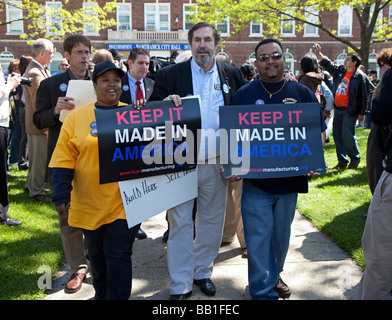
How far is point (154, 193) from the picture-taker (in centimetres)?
337

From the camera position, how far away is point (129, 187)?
317cm

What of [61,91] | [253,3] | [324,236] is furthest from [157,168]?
[253,3]

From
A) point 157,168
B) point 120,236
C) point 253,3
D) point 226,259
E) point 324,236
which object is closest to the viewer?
point 120,236

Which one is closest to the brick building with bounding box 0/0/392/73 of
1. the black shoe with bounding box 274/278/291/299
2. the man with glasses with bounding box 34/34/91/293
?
the man with glasses with bounding box 34/34/91/293

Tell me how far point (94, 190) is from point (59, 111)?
44.7 inches

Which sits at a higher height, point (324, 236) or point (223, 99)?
point (223, 99)

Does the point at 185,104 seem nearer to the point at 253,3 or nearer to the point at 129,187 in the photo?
the point at 129,187

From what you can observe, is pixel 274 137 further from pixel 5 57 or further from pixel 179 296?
pixel 5 57

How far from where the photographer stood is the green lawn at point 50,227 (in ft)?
12.9

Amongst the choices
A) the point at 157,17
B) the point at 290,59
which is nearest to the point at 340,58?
the point at 290,59

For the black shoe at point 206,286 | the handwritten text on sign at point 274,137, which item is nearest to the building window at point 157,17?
the handwritten text on sign at point 274,137

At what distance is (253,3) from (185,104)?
17.3m

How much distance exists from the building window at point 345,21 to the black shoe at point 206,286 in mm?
39422

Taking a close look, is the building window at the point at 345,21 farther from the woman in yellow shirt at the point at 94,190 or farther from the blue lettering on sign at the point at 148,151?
the woman in yellow shirt at the point at 94,190
